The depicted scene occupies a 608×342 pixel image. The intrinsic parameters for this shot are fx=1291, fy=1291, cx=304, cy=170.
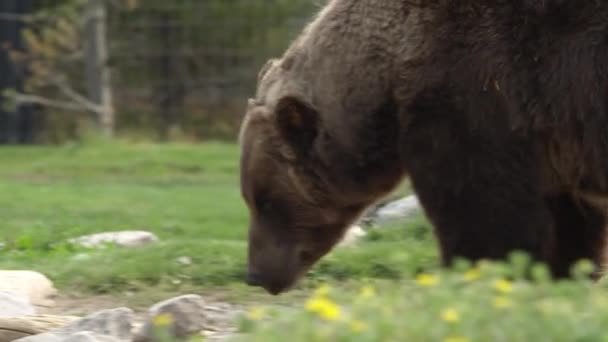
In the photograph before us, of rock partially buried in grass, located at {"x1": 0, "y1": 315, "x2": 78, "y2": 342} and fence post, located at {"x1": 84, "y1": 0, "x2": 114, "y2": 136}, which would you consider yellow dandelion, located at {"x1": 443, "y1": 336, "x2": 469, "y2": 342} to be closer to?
rock partially buried in grass, located at {"x1": 0, "y1": 315, "x2": 78, "y2": 342}

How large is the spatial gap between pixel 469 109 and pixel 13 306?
235 centimetres

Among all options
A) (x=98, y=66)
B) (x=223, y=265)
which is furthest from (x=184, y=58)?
(x=223, y=265)

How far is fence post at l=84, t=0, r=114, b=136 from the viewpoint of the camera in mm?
17969

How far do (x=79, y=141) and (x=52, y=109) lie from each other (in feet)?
6.42

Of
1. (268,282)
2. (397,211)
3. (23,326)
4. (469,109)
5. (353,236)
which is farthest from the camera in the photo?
(397,211)

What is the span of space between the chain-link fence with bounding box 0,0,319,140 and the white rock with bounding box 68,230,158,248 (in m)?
10.3

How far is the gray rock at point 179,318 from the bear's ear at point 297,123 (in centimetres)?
78

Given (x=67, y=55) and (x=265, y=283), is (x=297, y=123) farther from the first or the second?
(x=67, y=55)

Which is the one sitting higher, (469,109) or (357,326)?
(469,109)

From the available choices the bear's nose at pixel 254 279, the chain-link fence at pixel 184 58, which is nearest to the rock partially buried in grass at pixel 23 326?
the bear's nose at pixel 254 279

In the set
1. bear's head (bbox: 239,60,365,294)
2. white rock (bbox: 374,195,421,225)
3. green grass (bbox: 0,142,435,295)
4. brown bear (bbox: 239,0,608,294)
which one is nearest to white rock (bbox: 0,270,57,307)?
green grass (bbox: 0,142,435,295)

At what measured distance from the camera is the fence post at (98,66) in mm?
17969

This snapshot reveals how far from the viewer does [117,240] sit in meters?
8.25

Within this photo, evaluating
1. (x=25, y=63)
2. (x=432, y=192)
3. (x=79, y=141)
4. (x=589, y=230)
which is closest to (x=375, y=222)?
(x=589, y=230)
